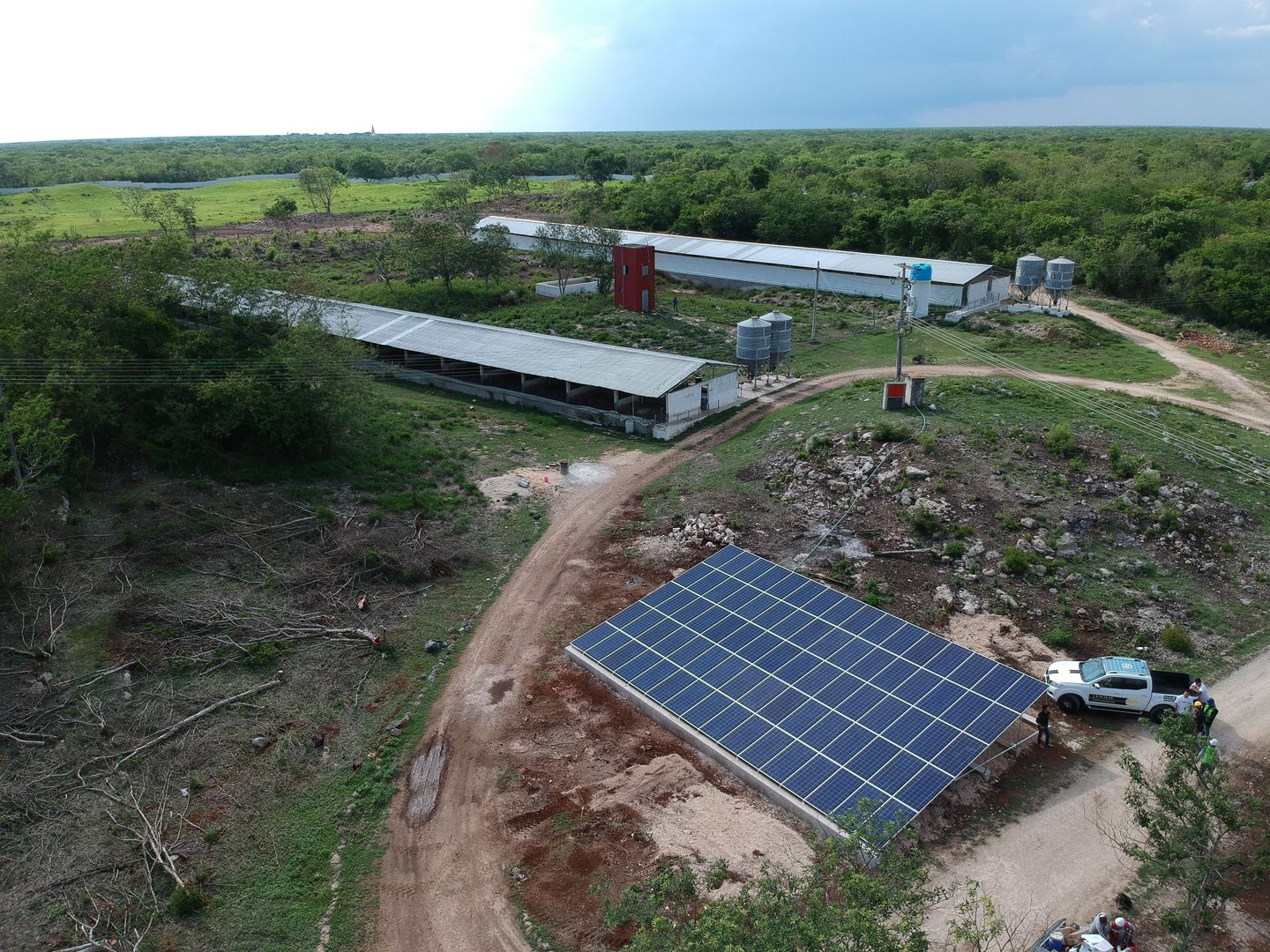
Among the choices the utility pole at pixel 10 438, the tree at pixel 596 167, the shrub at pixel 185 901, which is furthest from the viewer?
the tree at pixel 596 167

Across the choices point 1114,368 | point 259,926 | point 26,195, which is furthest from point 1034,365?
point 26,195

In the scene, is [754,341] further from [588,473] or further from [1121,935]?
[1121,935]

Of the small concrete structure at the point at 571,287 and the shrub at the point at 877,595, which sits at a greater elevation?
the small concrete structure at the point at 571,287

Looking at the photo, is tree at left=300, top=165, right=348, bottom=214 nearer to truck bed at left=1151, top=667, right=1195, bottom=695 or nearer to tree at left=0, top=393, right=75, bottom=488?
tree at left=0, top=393, right=75, bottom=488

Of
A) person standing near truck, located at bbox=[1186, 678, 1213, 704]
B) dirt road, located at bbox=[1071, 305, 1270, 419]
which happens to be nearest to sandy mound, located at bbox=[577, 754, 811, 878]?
person standing near truck, located at bbox=[1186, 678, 1213, 704]

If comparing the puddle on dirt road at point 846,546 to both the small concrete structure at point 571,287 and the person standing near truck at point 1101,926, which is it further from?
the small concrete structure at point 571,287

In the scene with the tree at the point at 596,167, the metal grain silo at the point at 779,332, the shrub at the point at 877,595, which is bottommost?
the shrub at the point at 877,595

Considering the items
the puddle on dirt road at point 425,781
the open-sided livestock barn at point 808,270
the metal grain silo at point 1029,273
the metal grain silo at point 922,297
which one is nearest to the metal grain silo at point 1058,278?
the metal grain silo at point 1029,273

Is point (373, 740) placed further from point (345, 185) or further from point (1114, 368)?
point (345, 185)
